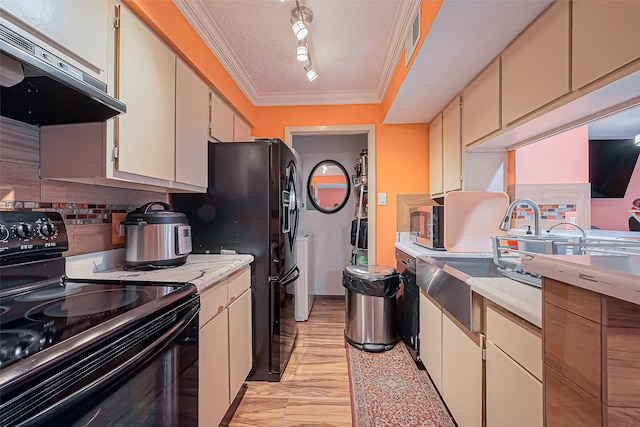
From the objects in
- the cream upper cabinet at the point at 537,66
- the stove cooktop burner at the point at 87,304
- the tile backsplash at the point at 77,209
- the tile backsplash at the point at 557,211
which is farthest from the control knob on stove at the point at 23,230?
the tile backsplash at the point at 557,211

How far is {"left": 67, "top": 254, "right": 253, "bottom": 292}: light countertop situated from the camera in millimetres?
1188

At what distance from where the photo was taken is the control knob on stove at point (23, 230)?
0.95 m

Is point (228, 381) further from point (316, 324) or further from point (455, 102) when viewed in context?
point (455, 102)

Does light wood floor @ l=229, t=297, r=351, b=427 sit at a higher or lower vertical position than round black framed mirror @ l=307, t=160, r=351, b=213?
lower

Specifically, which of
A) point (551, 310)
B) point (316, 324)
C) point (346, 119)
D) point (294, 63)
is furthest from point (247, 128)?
point (551, 310)

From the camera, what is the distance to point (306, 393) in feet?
5.79

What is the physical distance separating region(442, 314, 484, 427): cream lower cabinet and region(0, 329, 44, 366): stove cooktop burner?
1.42m

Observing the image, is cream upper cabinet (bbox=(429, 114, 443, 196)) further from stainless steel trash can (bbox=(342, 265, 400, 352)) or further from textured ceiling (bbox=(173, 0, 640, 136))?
stainless steel trash can (bbox=(342, 265, 400, 352))

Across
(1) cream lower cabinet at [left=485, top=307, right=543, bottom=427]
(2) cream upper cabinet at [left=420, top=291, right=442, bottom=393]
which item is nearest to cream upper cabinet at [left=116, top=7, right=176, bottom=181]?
(1) cream lower cabinet at [left=485, top=307, right=543, bottom=427]

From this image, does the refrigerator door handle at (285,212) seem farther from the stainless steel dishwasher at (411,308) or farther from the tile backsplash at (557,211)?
the tile backsplash at (557,211)

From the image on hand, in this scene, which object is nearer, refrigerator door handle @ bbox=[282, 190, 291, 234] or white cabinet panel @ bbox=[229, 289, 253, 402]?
white cabinet panel @ bbox=[229, 289, 253, 402]

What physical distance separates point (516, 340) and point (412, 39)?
5.48 feet

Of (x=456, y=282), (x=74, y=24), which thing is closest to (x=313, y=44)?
(x=74, y=24)

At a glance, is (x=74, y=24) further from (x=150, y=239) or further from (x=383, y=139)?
(x=383, y=139)
